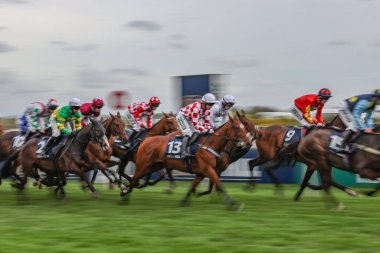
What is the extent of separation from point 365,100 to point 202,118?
2.68 metres

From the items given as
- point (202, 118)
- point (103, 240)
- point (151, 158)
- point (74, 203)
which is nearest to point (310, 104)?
point (202, 118)

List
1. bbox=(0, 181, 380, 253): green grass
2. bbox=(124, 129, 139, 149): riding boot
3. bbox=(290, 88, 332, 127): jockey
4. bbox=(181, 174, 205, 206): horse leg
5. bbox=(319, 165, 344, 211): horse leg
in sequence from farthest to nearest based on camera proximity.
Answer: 1. bbox=(124, 129, 139, 149): riding boot
2. bbox=(290, 88, 332, 127): jockey
3. bbox=(181, 174, 205, 206): horse leg
4. bbox=(319, 165, 344, 211): horse leg
5. bbox=(0, 181, 380, 253): green grass

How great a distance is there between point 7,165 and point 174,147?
4.00m

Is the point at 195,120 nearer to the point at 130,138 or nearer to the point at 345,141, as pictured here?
the point at 345,141

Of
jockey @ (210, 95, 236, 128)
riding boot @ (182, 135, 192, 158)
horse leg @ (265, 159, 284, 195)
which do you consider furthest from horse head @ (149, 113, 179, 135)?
riding boot @ (182, 135, 192, 158)

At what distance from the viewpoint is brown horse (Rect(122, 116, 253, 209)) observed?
931 cm

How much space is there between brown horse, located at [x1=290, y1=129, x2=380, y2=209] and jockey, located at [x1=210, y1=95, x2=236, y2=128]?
4.45 feet

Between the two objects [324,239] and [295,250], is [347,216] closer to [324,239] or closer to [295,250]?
[324,239]

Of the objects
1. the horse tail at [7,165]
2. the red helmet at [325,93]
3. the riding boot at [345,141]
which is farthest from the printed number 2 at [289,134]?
the horse tail at [7,165]

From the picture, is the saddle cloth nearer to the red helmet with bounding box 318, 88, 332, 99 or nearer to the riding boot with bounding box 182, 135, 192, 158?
the riding boot with bounding box 182, 135, 192, 158

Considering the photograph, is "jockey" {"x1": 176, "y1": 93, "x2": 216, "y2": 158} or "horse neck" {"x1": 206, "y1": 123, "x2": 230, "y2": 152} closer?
"horse neck" {"x1": 206, "y1": 123, "x2": 230, "y2": 152}

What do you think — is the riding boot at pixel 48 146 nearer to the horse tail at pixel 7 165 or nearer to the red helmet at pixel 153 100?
the horse tail at pixel 7 165

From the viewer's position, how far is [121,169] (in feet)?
38.1

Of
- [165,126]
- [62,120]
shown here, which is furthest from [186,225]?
[165,126]
